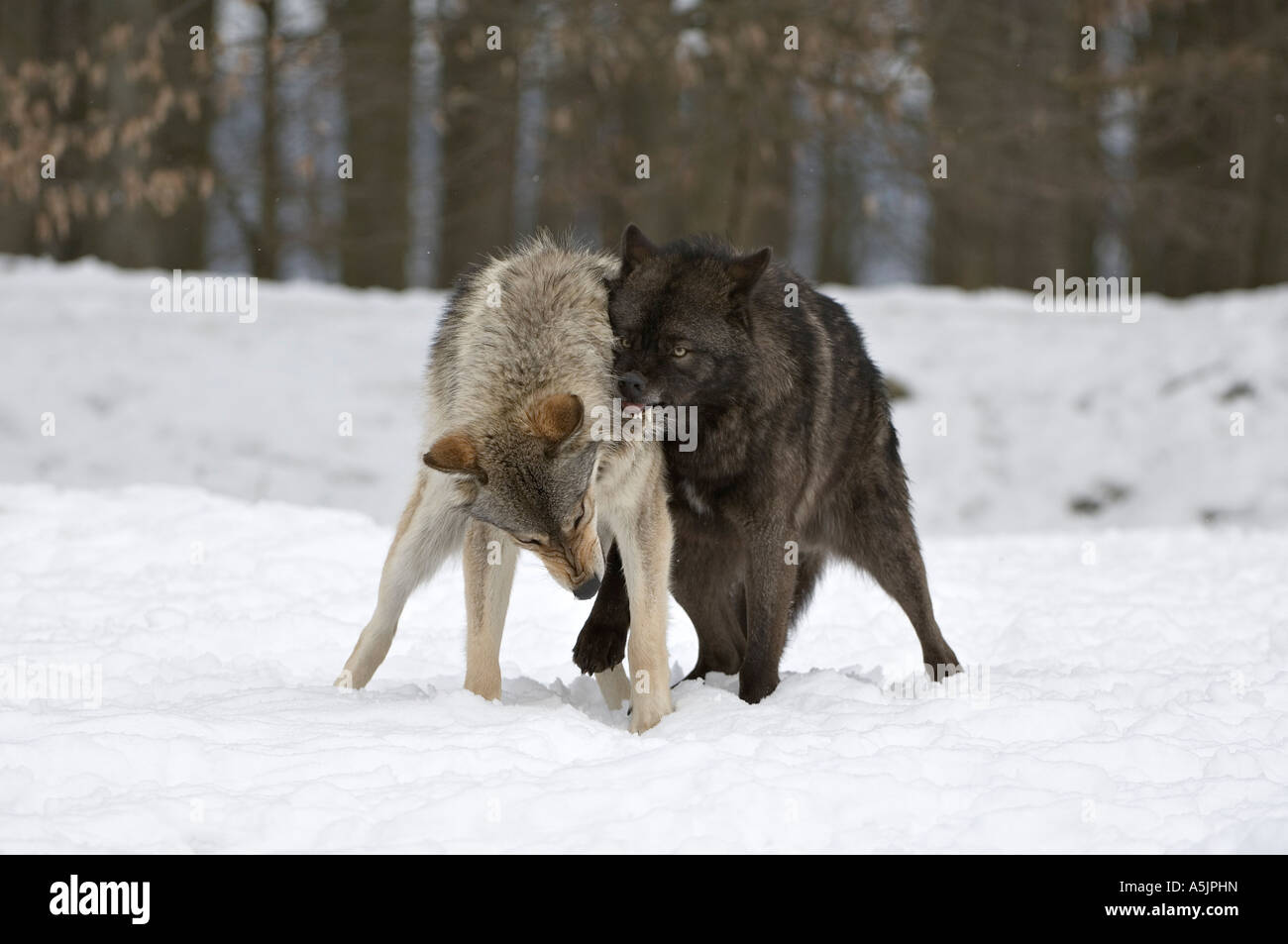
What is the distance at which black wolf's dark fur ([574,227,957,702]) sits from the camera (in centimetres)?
555

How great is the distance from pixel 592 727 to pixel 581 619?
3.15 meters

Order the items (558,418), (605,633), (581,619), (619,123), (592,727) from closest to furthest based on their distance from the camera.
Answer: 1. (592,727)
2. (558,418)
3. (605,633)
4. (581,619)
5. (619,123)

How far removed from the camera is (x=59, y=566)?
850 centimetres

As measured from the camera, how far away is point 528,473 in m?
5.07

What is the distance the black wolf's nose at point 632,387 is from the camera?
17.6ft

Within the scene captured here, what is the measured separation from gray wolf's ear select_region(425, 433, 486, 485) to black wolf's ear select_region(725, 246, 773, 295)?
1333 millimetres

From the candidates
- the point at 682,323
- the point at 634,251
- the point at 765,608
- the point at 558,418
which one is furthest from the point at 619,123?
the point at 558,418

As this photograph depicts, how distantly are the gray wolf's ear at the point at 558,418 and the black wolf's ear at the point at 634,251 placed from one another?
0.93 metres

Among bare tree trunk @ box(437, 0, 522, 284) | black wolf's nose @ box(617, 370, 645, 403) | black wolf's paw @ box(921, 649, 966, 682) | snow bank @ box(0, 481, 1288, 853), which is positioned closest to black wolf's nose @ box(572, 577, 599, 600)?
snow bank @ box(0, 481, 1288, 853)

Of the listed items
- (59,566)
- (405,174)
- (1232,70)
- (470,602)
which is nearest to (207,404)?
(59,566)

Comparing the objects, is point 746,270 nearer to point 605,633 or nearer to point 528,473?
point 528,473

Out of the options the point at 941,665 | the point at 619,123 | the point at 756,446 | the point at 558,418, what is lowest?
the point at 941,665

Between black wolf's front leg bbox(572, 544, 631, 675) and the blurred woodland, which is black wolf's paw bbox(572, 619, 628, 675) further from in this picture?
the blurred woodland
